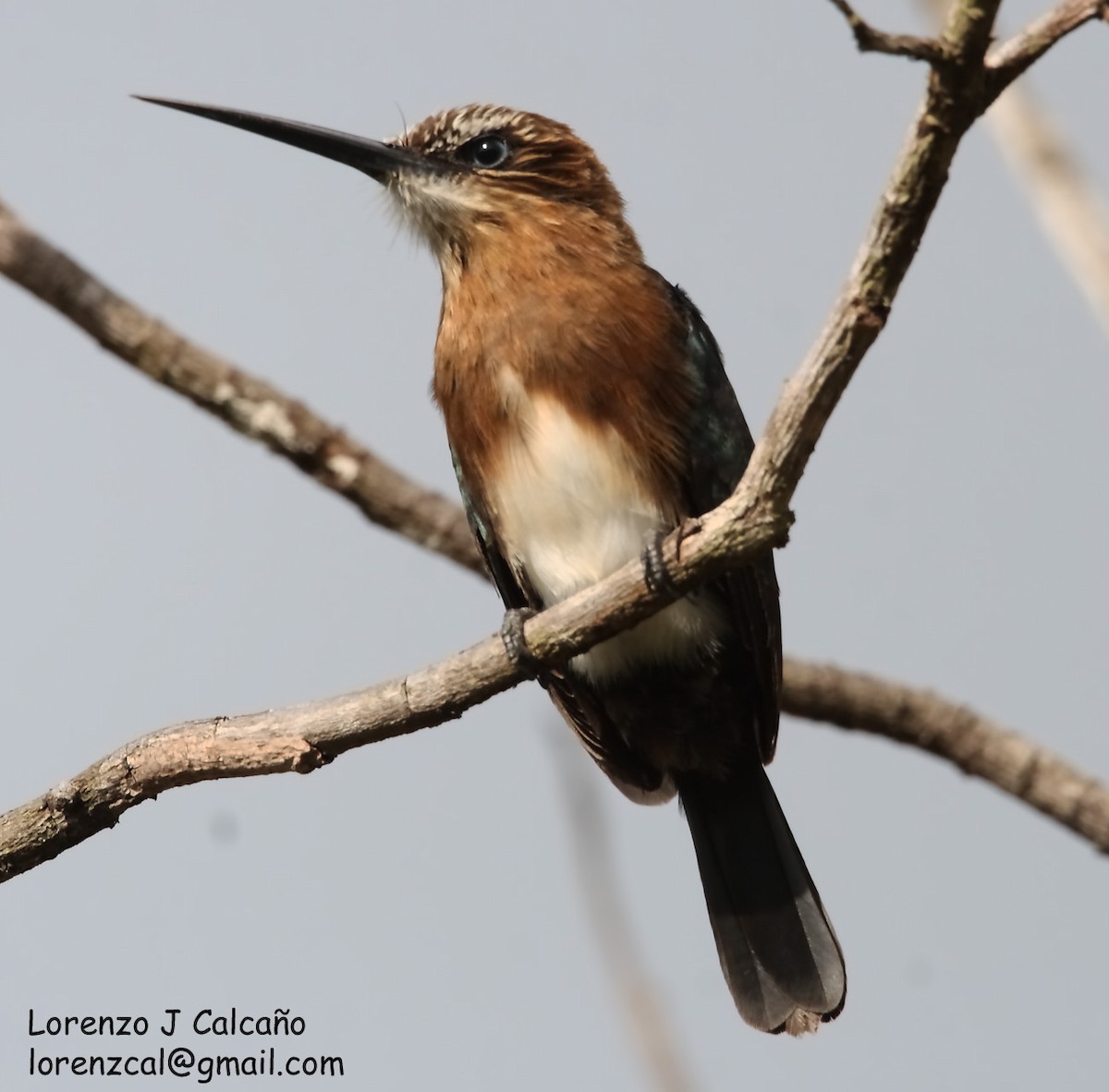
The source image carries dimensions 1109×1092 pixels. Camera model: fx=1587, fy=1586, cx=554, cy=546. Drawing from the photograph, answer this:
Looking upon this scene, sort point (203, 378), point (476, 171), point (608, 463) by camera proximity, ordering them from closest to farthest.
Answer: point (608, 463) < point (476, 171) < point (203, 378)

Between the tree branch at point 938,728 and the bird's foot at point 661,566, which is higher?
the tree branch at point 938,728

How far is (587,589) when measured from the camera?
3.85m

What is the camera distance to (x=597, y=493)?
4.47 metres

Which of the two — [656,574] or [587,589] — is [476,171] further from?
[656,574]

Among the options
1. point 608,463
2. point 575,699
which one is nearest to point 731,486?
point 608,463

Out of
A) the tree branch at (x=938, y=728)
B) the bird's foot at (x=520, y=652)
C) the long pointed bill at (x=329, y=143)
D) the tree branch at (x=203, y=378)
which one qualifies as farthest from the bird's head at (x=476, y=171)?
the tree branch at (x=938, y=728)

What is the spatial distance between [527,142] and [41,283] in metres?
1.71

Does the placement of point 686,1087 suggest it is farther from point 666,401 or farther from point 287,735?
point 666,401

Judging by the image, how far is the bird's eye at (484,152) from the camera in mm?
5176

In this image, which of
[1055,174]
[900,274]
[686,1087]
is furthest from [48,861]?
[1055,174]

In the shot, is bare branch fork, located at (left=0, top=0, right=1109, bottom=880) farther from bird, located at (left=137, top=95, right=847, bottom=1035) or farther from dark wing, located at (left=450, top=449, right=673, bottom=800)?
dark wing, located at (left=450, top=449, right=673, bottom=800)

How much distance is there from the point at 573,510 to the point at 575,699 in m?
0.78

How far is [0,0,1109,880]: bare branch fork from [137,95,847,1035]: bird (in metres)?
0.36

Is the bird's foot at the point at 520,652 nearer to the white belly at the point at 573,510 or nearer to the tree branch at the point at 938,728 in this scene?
the white belly at the point at 573,510
